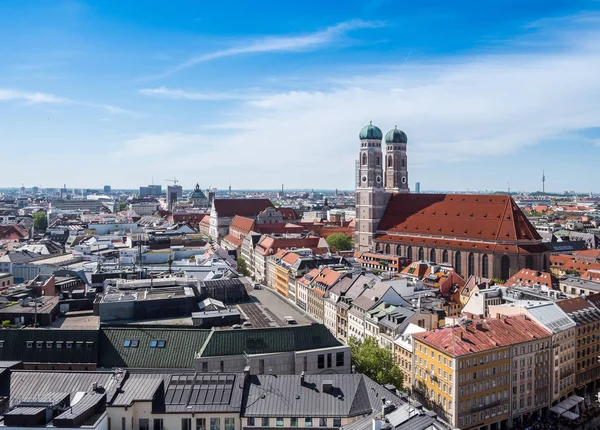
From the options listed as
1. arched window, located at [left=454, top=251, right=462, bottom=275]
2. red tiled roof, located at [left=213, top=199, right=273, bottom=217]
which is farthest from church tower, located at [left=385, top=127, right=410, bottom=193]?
red tiled roof, located at [left=213, top=199, right=273, bottom=217]

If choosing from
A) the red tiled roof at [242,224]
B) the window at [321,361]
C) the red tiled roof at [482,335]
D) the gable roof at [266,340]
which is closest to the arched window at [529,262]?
the red tiled roof at [482,335]

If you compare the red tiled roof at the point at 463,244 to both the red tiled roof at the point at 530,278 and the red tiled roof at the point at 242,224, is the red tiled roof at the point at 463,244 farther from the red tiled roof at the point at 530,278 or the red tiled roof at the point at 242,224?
the red tiled roof at the point at 242,224

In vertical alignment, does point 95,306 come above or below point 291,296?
above

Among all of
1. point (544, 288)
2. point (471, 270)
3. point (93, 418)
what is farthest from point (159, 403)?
point (471, 270)

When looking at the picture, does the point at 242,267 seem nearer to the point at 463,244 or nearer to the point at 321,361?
the point at 463,244

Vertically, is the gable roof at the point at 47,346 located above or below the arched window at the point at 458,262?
above

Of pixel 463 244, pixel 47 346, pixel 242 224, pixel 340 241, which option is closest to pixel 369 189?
pixel 340 241

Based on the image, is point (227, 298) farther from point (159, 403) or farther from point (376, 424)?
point (376, 424)
